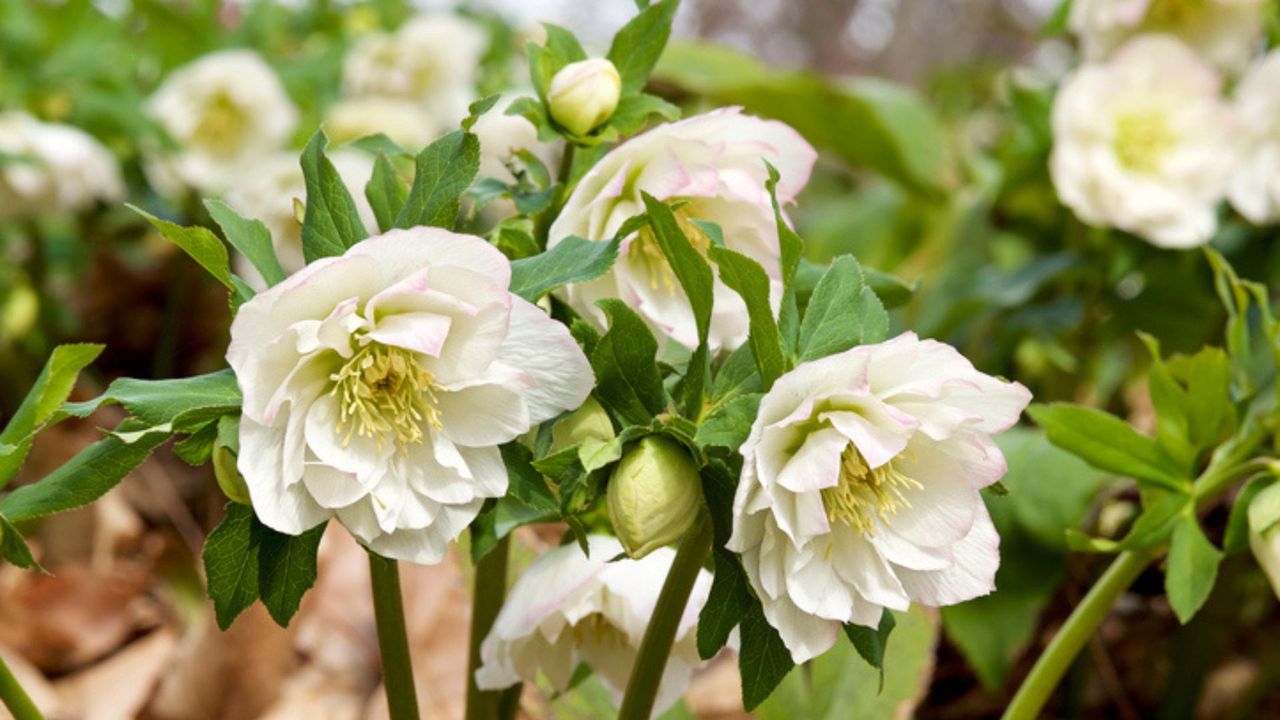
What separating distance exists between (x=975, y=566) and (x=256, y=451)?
241 mm

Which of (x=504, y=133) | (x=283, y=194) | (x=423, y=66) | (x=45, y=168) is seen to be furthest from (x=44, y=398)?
(x=423, y=66)

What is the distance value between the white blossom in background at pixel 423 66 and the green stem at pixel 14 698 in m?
1.09

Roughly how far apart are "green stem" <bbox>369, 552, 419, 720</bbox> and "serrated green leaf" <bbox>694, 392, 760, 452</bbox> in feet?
0.47

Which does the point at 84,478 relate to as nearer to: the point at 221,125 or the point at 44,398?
the point at 44,398

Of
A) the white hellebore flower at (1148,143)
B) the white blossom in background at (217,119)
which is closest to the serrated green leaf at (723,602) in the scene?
the white hellebore flower at (1148,143)

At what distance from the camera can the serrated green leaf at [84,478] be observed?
46 centimetres

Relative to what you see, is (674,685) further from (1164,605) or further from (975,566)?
(1164,605)

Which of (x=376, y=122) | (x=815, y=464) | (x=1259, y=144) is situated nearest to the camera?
(x=815, y=464)

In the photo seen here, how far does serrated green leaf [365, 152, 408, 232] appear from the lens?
47 cm

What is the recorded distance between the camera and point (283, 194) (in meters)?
1.12

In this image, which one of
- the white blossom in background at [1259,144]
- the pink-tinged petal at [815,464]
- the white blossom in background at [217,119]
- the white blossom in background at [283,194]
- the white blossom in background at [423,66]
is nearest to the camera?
the pink-tinged petal at [815,464]

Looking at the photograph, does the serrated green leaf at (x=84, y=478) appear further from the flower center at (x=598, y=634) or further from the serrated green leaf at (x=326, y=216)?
the flower center at (x=598, y=634)

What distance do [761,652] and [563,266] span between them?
15 centimetres

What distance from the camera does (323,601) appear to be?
41.5 inches
